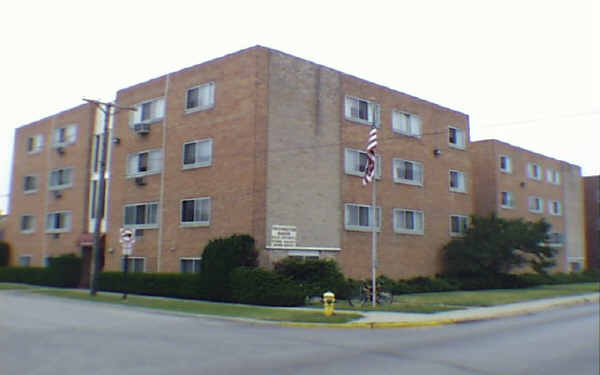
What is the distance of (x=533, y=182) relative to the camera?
51.0m

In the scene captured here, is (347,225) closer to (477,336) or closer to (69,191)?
(477,336)

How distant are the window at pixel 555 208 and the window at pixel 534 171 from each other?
294 centimetres

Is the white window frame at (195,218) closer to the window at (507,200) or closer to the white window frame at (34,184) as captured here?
the white window frame at (34,184)

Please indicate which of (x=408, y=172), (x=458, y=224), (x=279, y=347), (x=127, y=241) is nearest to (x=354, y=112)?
(x=408, y=172)

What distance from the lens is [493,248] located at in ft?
114

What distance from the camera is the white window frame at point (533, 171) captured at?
5072 cm

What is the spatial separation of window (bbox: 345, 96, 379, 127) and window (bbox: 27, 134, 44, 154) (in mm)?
23896

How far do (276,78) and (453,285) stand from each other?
15.9 m

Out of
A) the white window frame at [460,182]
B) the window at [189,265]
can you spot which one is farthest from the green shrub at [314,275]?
the white window frame at [460,182]

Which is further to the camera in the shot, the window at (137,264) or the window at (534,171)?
the window at (534,171)

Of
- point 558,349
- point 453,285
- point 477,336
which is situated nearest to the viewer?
point 558,349

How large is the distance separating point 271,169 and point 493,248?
15.5 meters

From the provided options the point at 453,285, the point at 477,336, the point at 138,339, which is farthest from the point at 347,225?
the point at 138,339

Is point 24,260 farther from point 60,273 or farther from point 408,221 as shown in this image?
point 408,221
